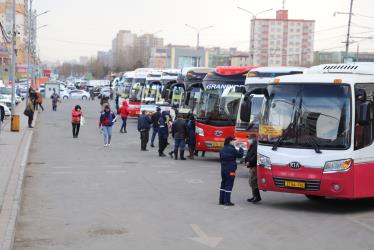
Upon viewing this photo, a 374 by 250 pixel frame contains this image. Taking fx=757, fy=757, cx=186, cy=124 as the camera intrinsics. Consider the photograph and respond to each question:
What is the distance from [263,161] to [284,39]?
15900cm

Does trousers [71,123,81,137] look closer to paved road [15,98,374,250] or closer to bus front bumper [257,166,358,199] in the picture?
paved road [15,98,374,250]

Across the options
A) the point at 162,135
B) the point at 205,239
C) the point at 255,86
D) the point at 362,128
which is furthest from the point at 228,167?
the point at 162,135

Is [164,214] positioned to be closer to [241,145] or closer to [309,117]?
[309,117]

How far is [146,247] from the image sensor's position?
1143cm

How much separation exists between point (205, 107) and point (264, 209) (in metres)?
11.5

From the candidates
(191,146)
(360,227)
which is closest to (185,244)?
(360,227)

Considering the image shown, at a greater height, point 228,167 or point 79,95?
point 228,167

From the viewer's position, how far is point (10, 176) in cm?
1961

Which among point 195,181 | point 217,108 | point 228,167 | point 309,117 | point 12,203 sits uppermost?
point 309,117

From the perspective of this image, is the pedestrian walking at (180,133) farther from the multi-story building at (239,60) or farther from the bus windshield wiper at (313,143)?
the multi-story building at (239,60)

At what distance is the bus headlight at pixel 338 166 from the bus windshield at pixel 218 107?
11.3 meters

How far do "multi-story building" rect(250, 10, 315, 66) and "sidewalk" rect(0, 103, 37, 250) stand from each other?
133 m

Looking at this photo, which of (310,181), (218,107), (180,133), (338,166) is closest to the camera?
(338,166)

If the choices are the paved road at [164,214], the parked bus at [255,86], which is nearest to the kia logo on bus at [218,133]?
the paved road at [164,214]
